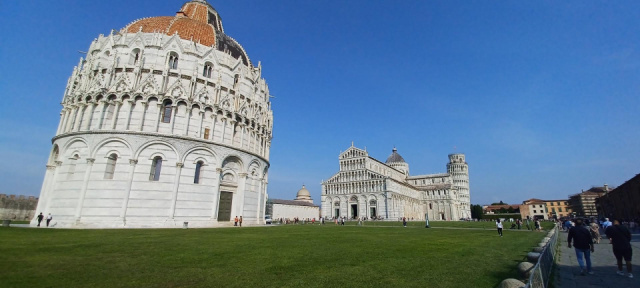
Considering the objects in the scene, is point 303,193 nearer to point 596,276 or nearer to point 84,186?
point 84,186

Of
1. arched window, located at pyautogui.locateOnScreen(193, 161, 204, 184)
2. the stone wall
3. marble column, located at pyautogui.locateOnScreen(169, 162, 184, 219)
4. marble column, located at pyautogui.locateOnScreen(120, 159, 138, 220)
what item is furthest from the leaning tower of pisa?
the stone wall

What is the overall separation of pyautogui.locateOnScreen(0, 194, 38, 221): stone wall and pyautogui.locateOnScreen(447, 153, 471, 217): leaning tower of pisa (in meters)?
113

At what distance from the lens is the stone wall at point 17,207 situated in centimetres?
3344

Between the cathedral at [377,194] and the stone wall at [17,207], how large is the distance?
196 feet

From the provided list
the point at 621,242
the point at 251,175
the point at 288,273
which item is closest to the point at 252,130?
the point at 251,175

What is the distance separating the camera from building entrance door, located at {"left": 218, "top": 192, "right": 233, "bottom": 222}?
26875 millimetres

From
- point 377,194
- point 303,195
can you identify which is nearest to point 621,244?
point 377,194

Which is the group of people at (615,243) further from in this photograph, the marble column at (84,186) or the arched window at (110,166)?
the marble column at (84,186)

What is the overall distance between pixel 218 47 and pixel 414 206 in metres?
77.8

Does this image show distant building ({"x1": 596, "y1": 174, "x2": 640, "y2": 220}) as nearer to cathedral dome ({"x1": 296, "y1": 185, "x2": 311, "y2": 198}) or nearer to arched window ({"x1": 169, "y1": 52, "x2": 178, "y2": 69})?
arched window ({"x1": 169, "y1": 52, "x2": 178, "y2": 69})

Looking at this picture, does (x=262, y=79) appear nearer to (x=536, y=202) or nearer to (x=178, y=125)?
(x=178, y=125)

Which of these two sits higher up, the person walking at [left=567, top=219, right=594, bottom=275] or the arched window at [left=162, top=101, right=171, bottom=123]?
the arched window at [left=162, top=101, right=171, bottom=123]

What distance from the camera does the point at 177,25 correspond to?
99.7 ft

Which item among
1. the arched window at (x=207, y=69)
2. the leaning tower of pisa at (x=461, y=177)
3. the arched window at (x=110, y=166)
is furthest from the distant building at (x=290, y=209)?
the leaning tower of pisa at (x=461, y=177)
